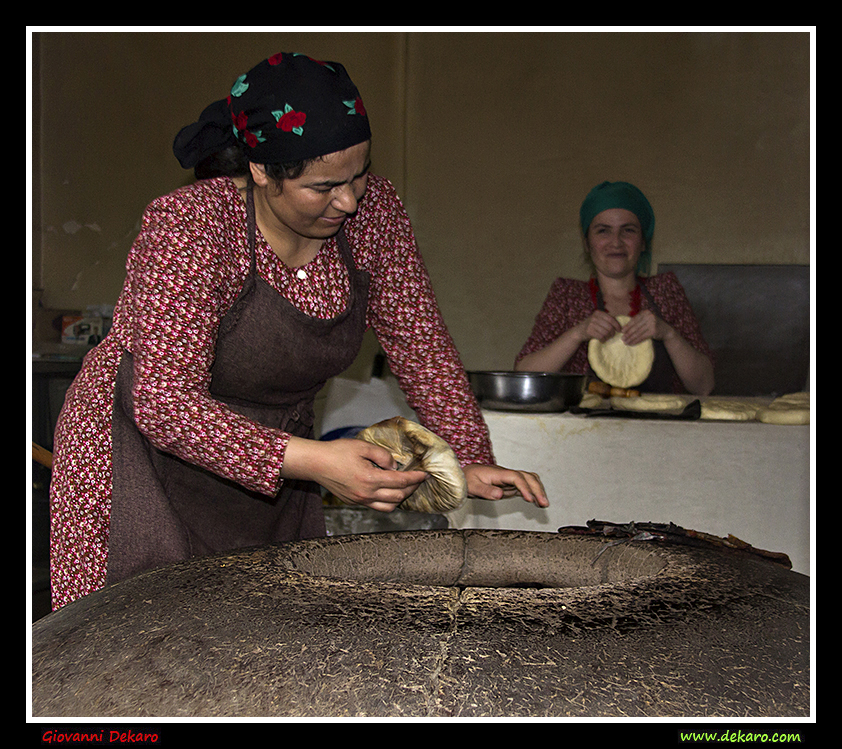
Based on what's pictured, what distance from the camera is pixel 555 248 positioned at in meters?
4.45

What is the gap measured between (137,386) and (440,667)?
600 mm

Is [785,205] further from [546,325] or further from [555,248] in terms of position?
[546,325]

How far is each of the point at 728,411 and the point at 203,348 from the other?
1.59 m

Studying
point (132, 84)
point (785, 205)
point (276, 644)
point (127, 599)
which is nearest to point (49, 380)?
point (132, 84)

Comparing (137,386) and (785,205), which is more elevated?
(785,205)

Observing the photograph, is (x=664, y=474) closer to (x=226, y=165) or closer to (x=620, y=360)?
(x=620, y=360)

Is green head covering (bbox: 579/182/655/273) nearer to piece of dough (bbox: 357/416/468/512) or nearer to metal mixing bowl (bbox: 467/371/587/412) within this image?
metal mixing bowl (bbox: 467/371/587/412)

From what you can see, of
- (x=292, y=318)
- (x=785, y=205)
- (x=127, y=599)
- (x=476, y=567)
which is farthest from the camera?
(x=785, y=205)

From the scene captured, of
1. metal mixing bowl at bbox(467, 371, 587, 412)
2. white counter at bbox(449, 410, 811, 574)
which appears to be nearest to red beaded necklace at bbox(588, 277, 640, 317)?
metal mixing bowl at bbox(467, 371, 587, 412)

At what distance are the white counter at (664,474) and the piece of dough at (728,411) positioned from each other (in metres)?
0.06

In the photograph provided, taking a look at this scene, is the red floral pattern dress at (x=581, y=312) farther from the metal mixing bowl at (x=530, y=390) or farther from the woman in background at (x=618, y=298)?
the metal mixing bowl at (x=530, y=390)

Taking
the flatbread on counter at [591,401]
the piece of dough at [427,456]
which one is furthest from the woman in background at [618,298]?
the piece of dough at [427,456]

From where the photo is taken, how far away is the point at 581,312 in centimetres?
309
